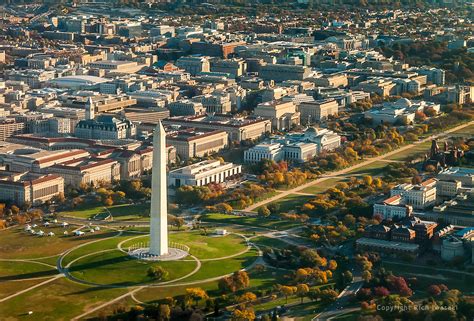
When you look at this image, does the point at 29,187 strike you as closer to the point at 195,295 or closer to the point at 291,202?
the point at 291,202

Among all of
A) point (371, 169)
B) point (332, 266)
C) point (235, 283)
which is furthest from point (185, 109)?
point (235, 283)

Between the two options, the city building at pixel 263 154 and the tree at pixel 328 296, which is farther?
the city building at pixel 263 154

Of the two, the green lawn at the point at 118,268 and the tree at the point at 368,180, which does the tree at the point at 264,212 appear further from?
the green lawn at the point at 118,268

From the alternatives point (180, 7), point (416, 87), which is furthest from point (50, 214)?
point (180, 7)

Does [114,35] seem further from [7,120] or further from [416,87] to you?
[7,120]

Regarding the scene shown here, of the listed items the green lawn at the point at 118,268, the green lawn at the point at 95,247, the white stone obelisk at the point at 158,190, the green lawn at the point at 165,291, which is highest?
the white stone obelisk at the point at 158,190

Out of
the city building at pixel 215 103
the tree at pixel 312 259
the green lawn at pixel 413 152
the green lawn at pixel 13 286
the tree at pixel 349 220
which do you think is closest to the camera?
the green lawn at pixel 13 286

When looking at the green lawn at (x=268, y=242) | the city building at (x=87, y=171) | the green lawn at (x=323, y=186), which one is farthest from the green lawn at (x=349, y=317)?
the city building at (x=87, y=171)

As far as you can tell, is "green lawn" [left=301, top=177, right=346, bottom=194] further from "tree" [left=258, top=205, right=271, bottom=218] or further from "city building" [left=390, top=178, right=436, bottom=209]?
"tree" [left=258, top=205, right=271, bottom=218]
